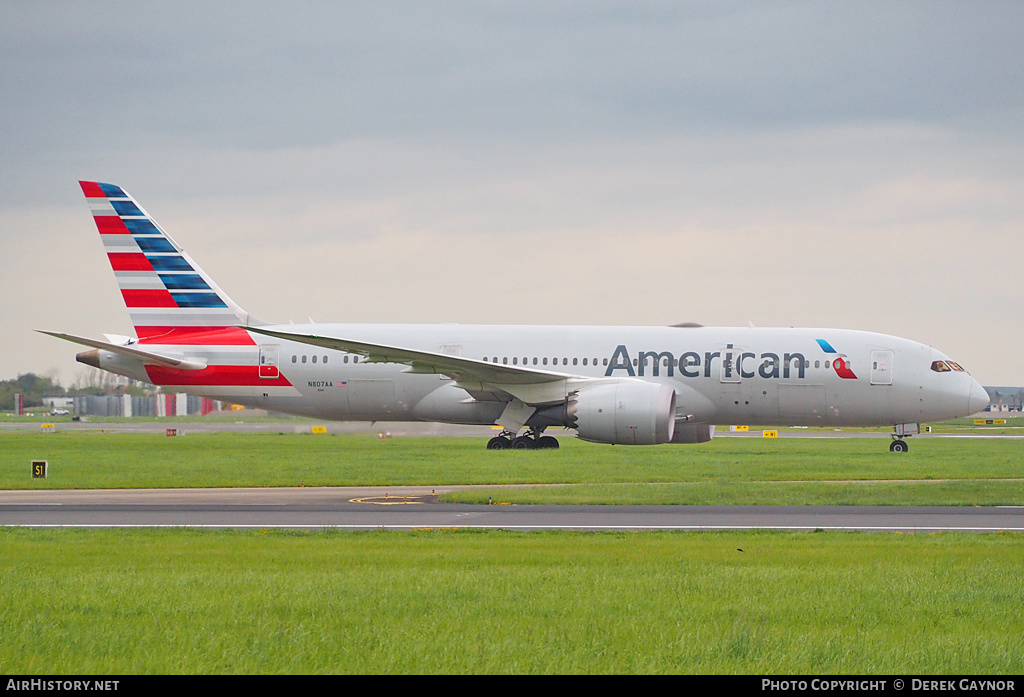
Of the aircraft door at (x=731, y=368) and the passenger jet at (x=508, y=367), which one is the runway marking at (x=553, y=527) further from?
the aircraft door at (x=731, y=368)

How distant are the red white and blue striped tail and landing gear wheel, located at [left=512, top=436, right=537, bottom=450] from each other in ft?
30.3

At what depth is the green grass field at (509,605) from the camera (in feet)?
25.6

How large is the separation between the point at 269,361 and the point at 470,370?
273 inches

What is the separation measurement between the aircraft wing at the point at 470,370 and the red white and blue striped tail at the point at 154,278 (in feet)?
17.8

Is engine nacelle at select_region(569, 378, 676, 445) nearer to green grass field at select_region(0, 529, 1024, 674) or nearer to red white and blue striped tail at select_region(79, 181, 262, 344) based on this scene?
red white and blue striped tail at select_region(79, 181, 262, 344)

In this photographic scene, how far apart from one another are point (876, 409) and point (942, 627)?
24493 mm

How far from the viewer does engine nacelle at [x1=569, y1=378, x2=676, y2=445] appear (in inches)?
1089

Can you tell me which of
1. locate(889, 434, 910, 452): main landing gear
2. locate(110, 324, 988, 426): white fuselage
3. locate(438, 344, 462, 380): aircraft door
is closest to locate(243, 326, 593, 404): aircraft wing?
locate(110, 324, 988, 426): white fuselage

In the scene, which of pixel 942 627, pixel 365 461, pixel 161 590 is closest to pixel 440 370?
pixel 365 461

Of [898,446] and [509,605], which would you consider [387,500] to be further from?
[898,446]

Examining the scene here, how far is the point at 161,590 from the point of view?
407 inches

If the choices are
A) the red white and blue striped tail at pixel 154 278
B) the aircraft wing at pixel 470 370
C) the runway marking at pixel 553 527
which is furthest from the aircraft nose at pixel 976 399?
the red white and blue striped tail at pixel 154 278

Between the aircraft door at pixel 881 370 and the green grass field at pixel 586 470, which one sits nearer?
the green grass field at pixel 586 470
